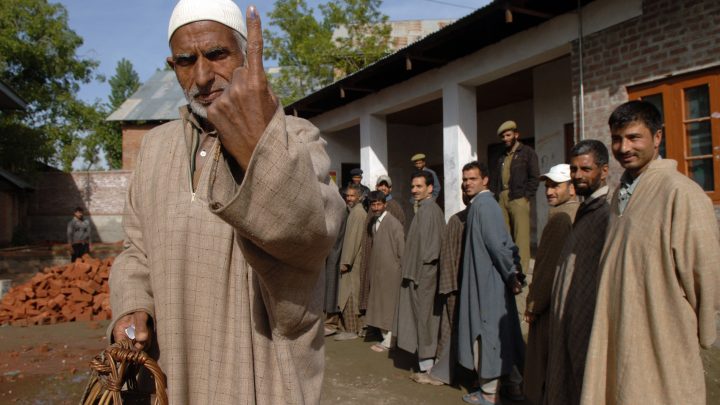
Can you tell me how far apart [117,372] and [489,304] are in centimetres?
359

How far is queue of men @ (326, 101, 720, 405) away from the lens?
235 centimetres

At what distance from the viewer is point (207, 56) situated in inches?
50.7

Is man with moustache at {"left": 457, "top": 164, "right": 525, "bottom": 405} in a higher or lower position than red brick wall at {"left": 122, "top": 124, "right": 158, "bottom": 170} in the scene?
lower

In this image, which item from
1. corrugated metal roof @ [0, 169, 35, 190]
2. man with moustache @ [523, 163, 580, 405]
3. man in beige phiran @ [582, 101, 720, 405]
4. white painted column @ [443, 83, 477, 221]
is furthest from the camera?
corrugated metal roof @ [0, 169, 35, 190]

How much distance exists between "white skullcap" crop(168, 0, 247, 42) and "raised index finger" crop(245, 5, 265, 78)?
45 centimetres

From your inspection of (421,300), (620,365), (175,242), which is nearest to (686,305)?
(620,365)

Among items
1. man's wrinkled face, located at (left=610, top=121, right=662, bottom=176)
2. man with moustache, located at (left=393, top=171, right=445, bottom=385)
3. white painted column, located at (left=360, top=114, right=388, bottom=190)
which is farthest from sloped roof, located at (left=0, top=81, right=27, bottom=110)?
man's wrinkled face, located at (left=610, top=121, right=662, bottom=176)

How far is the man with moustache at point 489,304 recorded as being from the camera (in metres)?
4.38

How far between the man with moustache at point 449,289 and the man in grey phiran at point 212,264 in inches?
143

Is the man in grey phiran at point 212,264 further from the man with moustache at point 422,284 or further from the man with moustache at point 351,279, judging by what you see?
the man with moustache at point 351,279

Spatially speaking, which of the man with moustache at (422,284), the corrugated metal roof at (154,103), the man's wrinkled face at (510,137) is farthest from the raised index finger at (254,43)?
the corrugated metal roof at (154,103)

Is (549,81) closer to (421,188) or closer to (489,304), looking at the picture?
(421,188)

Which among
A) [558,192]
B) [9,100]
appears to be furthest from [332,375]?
[9,100]

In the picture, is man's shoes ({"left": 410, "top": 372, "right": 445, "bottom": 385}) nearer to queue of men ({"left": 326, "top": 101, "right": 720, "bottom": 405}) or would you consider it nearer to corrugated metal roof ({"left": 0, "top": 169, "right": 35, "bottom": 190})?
queue of men ({"left": 326, "top": 101, "right": 720, "bottom": 405})
